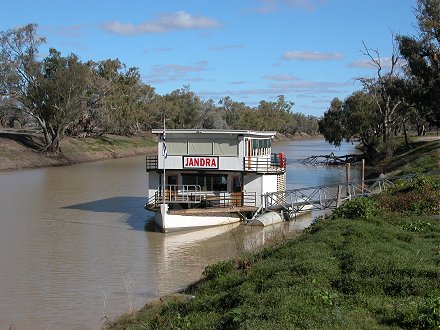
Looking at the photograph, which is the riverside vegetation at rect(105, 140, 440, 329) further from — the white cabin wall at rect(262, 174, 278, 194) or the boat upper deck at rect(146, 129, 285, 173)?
the white cabin wall at rect(262, 174, 278, 194)

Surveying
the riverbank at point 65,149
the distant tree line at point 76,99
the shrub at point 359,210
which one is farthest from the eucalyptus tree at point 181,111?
the shrub at point 359,210

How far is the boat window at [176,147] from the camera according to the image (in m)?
31.0

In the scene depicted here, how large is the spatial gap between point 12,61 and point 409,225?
62.9 meters

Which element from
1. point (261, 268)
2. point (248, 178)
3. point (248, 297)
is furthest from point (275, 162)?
point (248, 297)

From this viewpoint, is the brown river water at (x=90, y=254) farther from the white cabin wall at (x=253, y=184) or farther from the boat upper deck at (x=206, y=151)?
the boat upper deck at (x=206, y=151)

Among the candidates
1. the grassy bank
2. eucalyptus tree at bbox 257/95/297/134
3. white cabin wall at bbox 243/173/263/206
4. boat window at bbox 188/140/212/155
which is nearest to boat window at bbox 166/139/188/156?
boat window at bbox 188/140/212/155

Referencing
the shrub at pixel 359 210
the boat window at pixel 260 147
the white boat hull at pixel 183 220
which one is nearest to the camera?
the shrub at pixel 359 210

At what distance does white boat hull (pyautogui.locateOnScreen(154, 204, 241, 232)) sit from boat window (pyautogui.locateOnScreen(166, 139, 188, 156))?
11.1 feet

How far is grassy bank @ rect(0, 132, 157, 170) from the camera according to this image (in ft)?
223

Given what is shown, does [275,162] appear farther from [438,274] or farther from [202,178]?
[438,274]

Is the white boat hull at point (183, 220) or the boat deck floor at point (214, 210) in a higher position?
the boat deck floor at point (214, 210)

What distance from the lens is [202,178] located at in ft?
103

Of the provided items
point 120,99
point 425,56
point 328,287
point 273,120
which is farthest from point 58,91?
point 273,120

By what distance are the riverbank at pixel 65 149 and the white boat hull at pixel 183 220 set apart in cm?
4007
